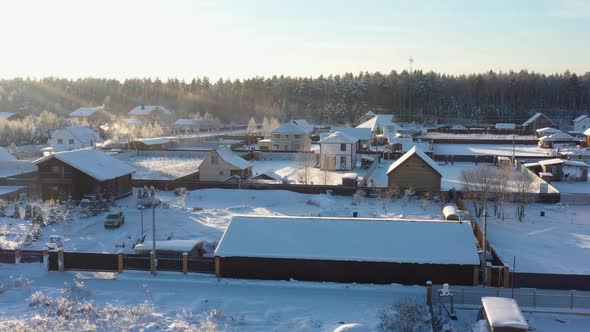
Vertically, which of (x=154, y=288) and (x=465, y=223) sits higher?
(x=465, y=223)

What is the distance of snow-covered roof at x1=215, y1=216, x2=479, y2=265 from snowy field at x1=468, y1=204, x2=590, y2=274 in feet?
12.1

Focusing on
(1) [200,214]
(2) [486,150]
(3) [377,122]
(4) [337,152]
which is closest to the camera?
(1) [200,214]

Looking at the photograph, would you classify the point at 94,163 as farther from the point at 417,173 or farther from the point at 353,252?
the point at 353,252

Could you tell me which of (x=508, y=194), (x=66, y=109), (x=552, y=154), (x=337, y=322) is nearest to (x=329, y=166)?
(x=508, y=194)

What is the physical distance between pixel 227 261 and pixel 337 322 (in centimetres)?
505

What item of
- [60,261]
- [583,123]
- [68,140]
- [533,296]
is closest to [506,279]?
[533,296]

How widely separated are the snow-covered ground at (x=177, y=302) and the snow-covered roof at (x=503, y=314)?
286 cm

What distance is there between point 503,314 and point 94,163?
25.8 m

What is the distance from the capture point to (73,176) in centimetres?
3119

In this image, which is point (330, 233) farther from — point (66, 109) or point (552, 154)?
point (66, 109)

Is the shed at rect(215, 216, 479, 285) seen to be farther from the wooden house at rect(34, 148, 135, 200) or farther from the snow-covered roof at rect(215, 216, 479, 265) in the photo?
the wooden house at rect(34, 148, 135, 200)

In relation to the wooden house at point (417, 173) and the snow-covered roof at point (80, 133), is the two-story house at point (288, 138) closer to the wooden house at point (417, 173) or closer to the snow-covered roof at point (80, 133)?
the snow-covered roof at point (80, 133)

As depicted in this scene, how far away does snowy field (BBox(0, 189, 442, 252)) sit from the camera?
23469 millimetres

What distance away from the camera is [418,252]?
1753 cm
